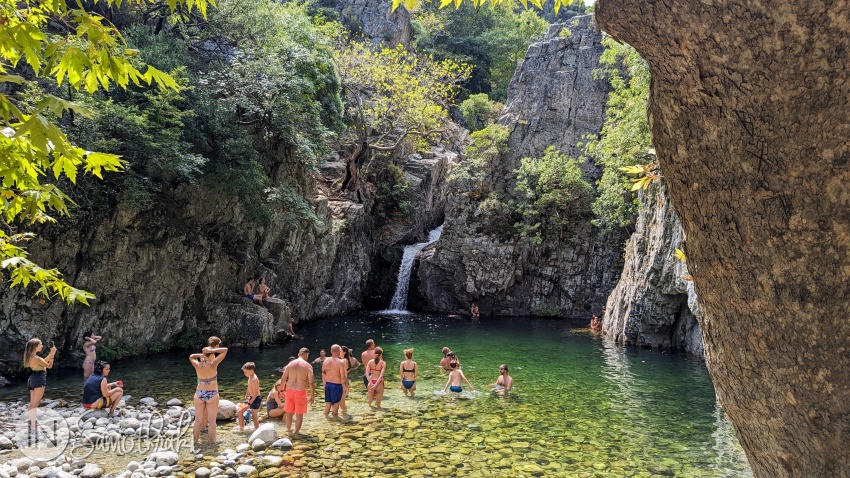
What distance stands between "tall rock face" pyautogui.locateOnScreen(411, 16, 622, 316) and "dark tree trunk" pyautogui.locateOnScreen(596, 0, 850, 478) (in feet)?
90.9

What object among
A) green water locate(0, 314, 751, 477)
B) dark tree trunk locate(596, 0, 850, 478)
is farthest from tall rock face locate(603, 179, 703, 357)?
dark tree trunk locate(596, 0, 850, 478)

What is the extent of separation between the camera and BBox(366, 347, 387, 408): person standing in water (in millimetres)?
11375

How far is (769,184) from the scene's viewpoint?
2.10m

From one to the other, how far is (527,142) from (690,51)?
31500 millimetres

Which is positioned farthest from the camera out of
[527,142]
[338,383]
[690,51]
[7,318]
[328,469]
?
[527,142]

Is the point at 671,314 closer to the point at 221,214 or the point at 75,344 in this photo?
the point at 221,214

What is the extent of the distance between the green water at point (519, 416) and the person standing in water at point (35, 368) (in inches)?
102

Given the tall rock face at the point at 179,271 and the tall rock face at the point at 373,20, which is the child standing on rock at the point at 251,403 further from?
the tall rock face at the point at 373,20

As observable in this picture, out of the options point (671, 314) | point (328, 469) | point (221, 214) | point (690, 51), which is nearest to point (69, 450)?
point (328, 469)

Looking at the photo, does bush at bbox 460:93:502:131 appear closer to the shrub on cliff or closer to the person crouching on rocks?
the shrub on cliff

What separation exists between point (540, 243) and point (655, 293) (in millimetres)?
10420

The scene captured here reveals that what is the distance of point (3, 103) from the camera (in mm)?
2320

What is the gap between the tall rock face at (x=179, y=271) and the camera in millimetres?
13768

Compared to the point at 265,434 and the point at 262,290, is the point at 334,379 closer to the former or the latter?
the point at 265,434
